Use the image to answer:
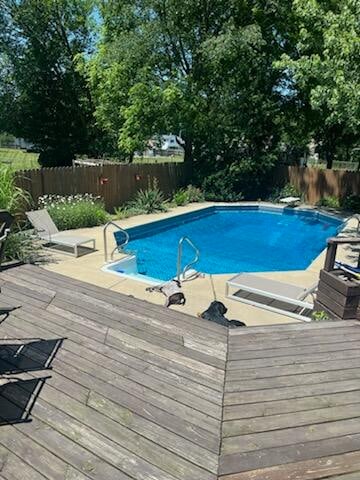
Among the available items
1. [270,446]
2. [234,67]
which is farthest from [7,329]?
[234,67]

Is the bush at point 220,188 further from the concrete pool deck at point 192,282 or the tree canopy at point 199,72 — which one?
the concrete pool deck at point 192,282

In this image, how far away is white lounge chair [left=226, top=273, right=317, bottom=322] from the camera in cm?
497

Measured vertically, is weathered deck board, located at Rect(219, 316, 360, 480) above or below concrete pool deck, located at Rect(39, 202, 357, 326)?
above

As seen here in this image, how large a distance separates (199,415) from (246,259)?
6784 millimetres

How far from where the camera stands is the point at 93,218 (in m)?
9.73

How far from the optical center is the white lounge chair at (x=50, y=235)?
7.24 m

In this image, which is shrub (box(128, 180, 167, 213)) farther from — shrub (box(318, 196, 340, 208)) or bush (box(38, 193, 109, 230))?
shrub (box(318, 196, 340, 208))

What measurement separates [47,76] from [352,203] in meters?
15.2

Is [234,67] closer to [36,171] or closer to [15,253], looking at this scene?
[36,171]

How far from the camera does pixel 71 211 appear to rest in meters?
9.33

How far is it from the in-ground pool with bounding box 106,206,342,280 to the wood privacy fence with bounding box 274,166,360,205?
5.21 ft

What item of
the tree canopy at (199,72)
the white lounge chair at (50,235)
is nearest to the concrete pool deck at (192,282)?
the white lounge chair at (50,235)

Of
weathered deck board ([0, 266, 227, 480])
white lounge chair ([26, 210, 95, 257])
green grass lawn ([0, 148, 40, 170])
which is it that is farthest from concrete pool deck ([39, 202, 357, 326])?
green grass lawn ([0, 148, 40, 170])

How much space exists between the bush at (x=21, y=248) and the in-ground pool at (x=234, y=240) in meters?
1.47
